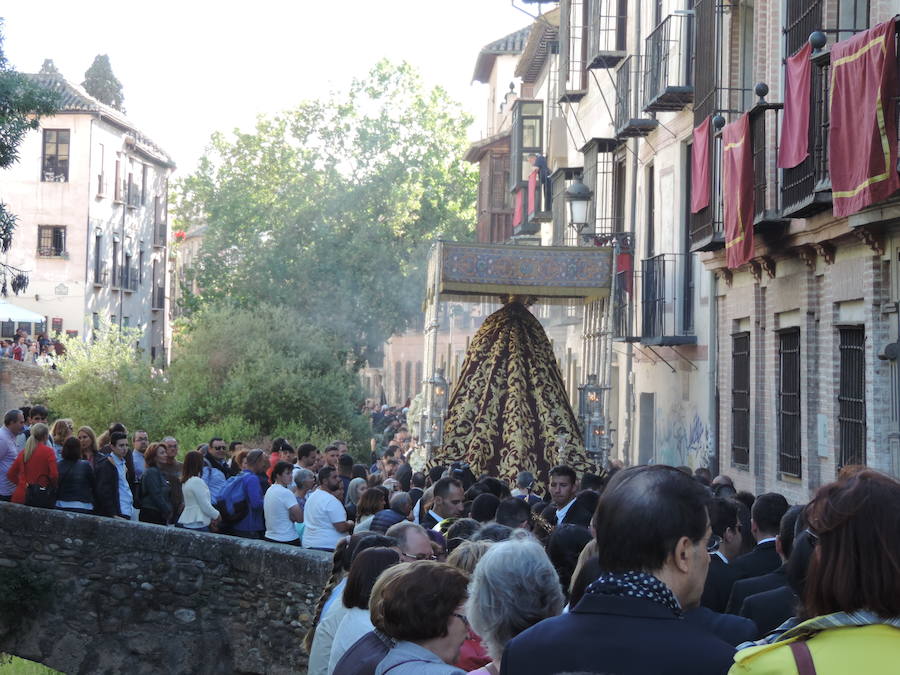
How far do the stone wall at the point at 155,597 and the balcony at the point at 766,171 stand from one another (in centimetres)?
550

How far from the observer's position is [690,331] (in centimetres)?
1862

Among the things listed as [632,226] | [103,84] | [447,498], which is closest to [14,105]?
[632,226]

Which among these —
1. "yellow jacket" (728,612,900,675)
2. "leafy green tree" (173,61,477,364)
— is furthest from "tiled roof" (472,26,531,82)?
"yellow jacket" (728,612,900,675)

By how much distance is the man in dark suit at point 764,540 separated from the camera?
614 cm

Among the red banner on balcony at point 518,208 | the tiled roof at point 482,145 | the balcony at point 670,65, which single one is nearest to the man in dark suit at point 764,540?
the balcony at point 670,65

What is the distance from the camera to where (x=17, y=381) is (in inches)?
1283

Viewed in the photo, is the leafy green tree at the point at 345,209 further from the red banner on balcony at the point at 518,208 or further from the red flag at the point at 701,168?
the red flag at the point at 701,168

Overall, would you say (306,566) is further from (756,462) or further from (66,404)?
(66,404)

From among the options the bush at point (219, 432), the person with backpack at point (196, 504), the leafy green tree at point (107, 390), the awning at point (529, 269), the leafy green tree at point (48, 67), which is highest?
the leafy green tree at point (48, 67)

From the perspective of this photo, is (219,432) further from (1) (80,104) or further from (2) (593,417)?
(1) (80,104)

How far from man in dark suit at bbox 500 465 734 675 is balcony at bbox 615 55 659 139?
680 inches

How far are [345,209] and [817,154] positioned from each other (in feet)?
101

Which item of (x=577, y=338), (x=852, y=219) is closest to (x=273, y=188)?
(x=577, y=338)

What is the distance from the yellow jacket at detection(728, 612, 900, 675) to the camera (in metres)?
2.61
